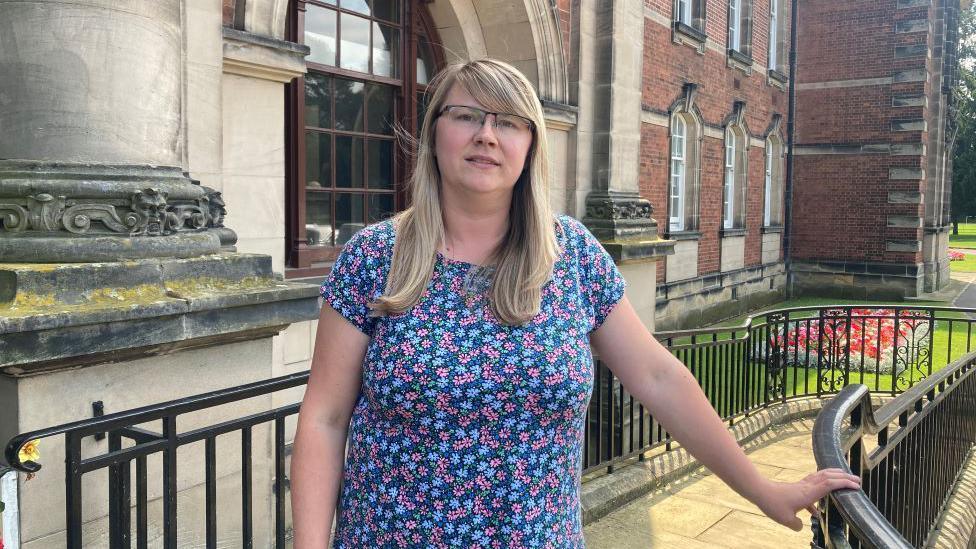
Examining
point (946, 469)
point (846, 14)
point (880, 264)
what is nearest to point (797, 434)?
point (946, 469)

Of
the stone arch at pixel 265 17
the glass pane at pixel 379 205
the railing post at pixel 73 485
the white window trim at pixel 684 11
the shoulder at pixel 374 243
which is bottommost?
the railing post at pixel 73 485

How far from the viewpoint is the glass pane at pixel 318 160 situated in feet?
23.0

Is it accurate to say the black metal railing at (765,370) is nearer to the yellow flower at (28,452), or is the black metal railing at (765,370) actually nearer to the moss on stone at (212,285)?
the moss on stone at (212,285)

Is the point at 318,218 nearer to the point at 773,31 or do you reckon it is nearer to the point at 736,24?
the point at 736,24

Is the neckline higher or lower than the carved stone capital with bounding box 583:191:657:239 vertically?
lower

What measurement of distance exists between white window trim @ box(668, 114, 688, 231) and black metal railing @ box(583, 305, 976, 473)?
3.07 m

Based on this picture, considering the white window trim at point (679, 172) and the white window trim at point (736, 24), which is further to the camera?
the white window trim at point (736, 24)

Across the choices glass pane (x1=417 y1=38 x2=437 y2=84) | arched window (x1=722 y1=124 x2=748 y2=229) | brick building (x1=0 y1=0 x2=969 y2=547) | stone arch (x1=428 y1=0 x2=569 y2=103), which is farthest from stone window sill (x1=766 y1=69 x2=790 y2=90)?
glass pane (x1=417 y1=38 x2=437 y2=84)

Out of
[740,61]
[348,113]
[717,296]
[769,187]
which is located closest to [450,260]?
[348,113]

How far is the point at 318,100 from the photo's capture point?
7105 mm

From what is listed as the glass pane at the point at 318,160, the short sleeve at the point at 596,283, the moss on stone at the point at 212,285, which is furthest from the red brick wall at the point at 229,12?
the short sleeve at the point at 596,283

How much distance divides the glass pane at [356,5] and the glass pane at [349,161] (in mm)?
1098

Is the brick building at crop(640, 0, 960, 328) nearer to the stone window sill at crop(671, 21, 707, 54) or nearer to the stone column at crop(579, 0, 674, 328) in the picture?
the stone window sill at crop(671, 21, 707, 54)

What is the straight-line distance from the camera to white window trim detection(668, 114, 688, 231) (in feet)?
49.6
